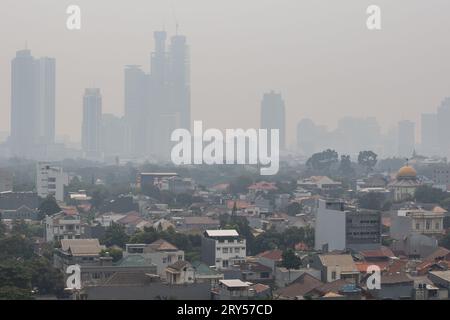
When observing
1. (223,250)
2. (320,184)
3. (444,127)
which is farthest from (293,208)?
(444,127)

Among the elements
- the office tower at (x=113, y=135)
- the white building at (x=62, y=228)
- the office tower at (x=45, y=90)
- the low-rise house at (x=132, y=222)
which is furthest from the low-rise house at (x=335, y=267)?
the office tower at (x=113, y=135)

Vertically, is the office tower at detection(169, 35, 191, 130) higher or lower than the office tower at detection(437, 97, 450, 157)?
higher

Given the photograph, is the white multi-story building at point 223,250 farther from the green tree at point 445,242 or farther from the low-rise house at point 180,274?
the green tree at point 445,242

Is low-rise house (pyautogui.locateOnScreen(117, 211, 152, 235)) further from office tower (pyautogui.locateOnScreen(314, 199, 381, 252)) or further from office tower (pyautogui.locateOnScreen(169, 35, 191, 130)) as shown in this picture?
office tower (pyautogui.locateOnScreen(169, 35, 191, 130))

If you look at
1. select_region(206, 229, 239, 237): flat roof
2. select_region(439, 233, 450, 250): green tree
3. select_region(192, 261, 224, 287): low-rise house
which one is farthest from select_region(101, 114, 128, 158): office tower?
select_region(192, 261, 224, 287): low-rise house
